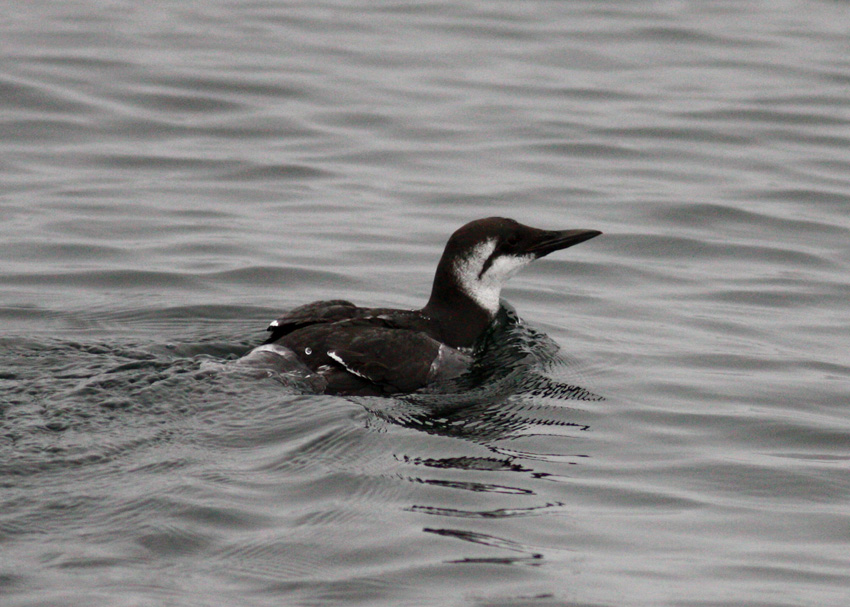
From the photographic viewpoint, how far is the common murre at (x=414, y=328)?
7.27 metres

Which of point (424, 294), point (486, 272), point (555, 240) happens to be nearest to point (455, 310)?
point (486, 272)

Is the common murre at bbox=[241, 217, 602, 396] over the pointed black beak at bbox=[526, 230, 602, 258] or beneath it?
beneath

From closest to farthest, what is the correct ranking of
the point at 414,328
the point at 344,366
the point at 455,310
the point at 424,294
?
1. the point at 344,366
2. the point at 414,328
3. the point at 455,310
4. the point at 424,294

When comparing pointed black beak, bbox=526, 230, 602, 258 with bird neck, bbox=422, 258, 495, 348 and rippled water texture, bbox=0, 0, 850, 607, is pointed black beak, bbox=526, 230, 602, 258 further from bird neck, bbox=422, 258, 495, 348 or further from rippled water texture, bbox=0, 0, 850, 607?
rippled water texture, bbox=0, 0, 850, 607

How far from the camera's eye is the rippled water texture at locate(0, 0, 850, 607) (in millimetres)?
5592

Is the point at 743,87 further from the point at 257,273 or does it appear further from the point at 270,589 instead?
the point at 270,589

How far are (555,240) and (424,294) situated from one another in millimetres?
1537

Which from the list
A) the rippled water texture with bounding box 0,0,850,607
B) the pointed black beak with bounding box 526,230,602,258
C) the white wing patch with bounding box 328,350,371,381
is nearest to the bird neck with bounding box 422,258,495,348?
the rippled water texture with bounding box 0,0,850,607

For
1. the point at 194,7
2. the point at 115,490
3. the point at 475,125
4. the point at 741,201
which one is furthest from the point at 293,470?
the point at 194,7

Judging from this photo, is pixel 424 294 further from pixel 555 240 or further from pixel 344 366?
pixel 344 366

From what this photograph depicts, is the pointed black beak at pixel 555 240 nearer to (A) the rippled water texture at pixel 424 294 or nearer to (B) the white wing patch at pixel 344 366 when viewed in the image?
(A) the rippled water texture at pixel 424 294

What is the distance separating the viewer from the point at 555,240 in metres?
8.20

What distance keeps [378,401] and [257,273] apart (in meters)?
2.74

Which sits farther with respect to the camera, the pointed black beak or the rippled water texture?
the pointed black beak
